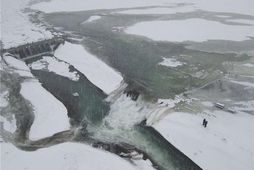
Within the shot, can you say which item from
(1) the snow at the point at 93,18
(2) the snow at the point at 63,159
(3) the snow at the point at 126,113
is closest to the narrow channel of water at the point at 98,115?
(3) the snow at the point at 126,113

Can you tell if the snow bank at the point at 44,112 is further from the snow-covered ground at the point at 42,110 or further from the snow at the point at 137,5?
the snow at the point at 137,5

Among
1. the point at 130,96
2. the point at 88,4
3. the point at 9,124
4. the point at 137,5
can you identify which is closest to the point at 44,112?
the point at 9,124

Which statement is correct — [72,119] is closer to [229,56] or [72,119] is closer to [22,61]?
[22,61]

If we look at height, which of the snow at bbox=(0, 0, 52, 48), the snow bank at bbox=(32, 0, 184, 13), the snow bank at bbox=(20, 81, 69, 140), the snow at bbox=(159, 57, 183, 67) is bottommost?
the snow bank at bbox=(20, 81, 69, 140)

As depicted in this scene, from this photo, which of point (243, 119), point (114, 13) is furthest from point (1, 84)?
point (114, 13)

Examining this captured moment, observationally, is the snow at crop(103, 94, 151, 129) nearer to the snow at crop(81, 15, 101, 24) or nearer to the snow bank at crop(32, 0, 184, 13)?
the snow at crop(81, 15, 101, 24)

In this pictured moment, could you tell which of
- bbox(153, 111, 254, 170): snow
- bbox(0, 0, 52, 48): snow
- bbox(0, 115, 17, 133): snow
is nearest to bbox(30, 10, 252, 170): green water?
bbox(153, 111, 254, 170): snow
